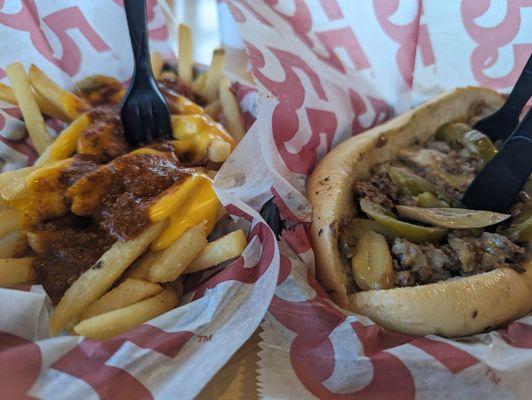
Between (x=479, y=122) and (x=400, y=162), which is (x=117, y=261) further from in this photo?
(x=479, y=122)

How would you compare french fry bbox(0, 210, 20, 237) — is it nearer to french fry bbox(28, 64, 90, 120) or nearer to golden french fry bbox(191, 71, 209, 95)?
french fry bbox(28, 64, 90, 120)

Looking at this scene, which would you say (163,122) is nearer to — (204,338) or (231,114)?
(231,114)

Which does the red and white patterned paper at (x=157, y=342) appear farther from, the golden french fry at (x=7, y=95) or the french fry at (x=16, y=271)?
the golden french fry at (x=7, y=95)

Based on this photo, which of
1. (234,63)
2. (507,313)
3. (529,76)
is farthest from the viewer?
(234,63)

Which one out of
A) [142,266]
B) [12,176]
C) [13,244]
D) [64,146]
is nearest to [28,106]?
[64,146]

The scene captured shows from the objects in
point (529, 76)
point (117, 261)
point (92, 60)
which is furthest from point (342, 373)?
point (92, 60)

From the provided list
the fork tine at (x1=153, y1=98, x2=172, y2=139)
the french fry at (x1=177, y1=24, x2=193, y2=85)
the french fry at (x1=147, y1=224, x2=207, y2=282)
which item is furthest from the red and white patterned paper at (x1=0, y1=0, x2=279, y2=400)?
the french fry at (x1=177, y1=24, x2=193, y2=85)
